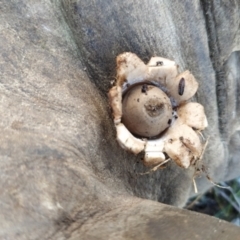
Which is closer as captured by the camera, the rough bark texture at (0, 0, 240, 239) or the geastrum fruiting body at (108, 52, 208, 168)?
the rough bark texture at (0, 0, 240, 239)

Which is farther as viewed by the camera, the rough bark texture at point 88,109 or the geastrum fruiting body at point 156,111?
the geastrum fruiting body at point 156,111

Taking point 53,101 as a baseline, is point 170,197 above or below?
below

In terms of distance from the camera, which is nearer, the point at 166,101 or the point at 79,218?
the point at 79,218

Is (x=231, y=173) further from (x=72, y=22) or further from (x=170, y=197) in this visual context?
(x=72, y=22)

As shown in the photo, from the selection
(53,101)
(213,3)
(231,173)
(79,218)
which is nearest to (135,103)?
(53,101)
